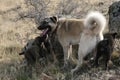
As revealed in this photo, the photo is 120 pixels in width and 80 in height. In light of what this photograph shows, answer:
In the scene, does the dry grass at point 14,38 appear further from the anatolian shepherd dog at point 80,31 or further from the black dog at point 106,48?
the anatolian shepherd dog at point 80,31

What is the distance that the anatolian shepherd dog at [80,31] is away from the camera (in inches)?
273

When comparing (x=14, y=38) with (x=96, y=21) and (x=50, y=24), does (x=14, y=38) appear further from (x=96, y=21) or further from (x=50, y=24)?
(x=96, y=21)

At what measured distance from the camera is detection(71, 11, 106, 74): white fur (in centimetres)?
688

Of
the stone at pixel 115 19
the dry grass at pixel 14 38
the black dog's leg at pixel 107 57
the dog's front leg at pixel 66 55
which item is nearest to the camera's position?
the black dog's leg at pixel 107 57

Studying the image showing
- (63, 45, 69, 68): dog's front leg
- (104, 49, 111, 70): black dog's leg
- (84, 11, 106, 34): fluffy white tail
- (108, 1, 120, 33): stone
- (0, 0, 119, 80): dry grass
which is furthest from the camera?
(108, 1, 120, 33): stone

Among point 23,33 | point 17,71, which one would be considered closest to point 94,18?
point 17,71

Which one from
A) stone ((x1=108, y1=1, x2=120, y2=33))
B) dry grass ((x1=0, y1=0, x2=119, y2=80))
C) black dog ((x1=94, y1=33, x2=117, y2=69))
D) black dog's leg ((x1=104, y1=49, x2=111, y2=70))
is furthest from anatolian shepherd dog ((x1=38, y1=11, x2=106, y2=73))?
stone ((x1=108, y1=1, x2=120, y2=33))

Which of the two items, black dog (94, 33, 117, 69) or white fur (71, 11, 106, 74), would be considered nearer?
black dog (94, 33, 117, 69)

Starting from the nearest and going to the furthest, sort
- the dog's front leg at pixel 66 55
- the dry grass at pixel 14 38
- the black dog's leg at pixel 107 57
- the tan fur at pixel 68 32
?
the black dog's leg at pixel 107 57
the dry grass at pixel 14 38
the dog's front leg at pixel 66 55
the tan fur at pixel 68 32

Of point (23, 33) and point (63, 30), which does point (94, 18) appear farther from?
point (23, 33)

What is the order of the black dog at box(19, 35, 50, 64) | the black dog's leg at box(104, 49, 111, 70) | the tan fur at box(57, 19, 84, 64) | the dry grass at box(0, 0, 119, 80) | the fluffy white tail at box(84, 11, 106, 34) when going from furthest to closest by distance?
the black dog at box(19, 35, 50, 64), the tan fur at box(57, 19, 84, 64), the dry grass at box(0, 0, 119, 80), the fluffy white tail at box(84, 11, 106, 34), the black dog's leg at box(104, 49, 111, 70)

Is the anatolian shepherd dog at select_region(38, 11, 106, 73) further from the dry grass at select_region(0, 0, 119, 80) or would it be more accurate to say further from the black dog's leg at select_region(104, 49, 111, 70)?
the dry grass at select_region(0, 0, 119, 80)

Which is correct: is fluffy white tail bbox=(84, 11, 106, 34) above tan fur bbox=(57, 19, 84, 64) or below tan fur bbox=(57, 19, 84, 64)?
above

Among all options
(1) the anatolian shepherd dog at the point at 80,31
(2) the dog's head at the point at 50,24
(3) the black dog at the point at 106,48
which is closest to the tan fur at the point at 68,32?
(1) the anatolian shepherd dog at the point at 80,31
